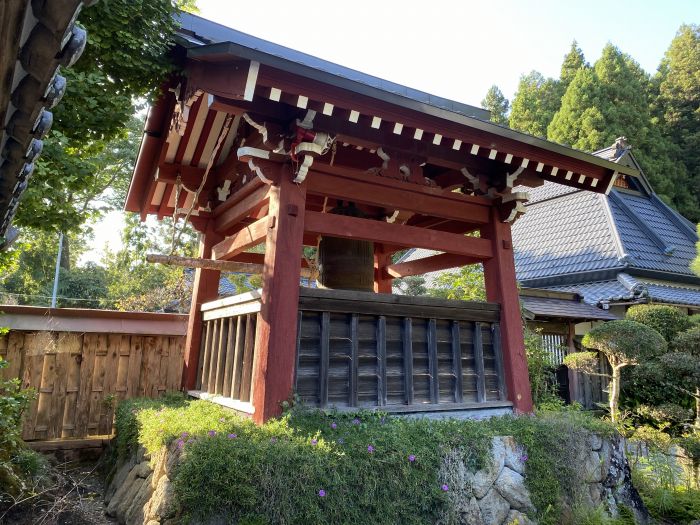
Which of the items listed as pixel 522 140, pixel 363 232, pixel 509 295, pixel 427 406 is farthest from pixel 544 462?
pixel 522 140

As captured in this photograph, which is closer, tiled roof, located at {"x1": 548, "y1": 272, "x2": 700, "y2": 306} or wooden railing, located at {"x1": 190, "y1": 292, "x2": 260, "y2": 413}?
wooden railing, located at {"x1": 190, "y1": 292, "x2": 260, "y2": 413}

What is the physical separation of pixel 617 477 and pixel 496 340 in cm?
173

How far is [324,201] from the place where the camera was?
20.2 ft

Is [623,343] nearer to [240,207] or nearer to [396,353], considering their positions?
[396,353]

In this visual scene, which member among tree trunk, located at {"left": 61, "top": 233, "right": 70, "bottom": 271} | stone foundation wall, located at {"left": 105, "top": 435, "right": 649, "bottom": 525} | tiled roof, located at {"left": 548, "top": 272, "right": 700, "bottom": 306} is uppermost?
tree trunk, located at {"left": 61, "top": 233, "right": 70, "bottom": 271}

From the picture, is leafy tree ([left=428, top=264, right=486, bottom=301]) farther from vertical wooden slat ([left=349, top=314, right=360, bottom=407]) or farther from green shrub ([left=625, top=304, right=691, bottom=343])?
vertical wooden slat ([left=349, top=314, right=360, bottom=407])

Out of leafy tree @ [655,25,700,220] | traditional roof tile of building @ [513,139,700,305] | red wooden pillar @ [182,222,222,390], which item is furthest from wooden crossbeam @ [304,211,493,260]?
leafy tree @ [655,25,700,220]

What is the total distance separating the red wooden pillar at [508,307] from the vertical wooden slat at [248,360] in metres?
2.61

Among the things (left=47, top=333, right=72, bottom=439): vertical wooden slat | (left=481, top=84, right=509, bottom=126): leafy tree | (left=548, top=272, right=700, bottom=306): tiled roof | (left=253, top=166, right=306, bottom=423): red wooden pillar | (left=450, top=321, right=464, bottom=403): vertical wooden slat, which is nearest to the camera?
(left=253, top=166, right=306, bottom=423): red wooden pillar

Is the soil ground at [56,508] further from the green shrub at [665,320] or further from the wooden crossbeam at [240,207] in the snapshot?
the green shrub at [665,320]

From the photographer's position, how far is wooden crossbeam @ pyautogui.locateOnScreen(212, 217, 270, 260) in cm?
433

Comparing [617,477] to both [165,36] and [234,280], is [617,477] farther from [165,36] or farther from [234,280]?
[234,280]

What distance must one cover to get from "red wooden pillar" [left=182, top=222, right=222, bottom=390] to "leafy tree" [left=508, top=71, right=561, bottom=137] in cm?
2233

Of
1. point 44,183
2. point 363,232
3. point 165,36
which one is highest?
point 165,36
